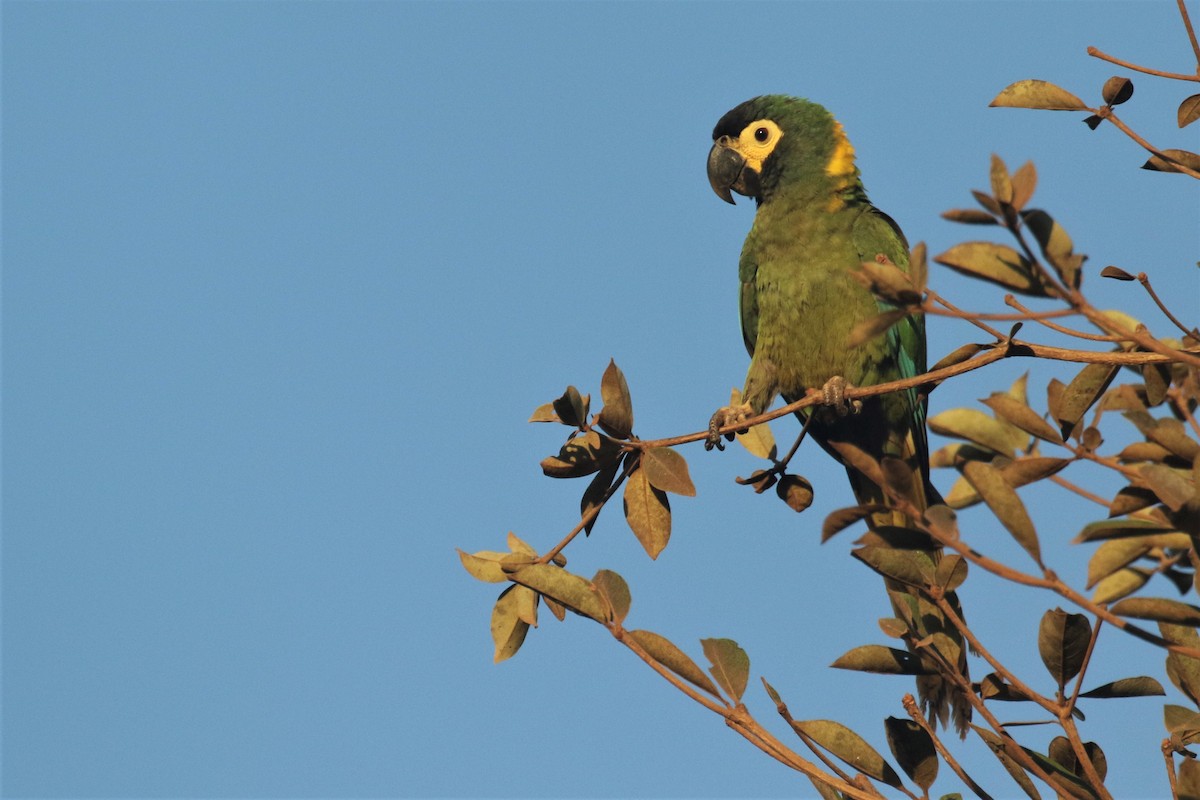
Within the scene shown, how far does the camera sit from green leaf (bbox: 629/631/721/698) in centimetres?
188

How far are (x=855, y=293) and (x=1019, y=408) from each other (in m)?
2.33

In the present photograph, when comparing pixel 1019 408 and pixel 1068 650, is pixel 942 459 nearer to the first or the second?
pixel 1019 408

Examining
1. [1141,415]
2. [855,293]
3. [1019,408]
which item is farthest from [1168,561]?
[855,293]

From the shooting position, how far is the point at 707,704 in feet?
5.92

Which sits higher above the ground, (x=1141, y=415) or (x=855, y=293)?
(x=855, y=293)

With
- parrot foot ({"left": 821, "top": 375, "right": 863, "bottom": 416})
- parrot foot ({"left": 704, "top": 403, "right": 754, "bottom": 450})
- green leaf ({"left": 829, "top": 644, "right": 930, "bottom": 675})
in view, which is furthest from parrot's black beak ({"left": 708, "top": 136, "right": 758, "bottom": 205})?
green leaf ({"left": 829, "top": 644, "right": 930, "bottom": 675})

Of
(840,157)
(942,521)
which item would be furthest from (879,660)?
(840,157)

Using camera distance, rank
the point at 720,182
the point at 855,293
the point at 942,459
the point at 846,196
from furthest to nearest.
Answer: the point at 720,182, the point at 846,196, the point at 855,293, the point at 942,459

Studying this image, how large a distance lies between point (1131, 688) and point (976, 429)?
51 centimetres

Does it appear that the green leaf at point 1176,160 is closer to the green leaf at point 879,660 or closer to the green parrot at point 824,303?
the green leaf at point 879,660

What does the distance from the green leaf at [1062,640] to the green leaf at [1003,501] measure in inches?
12.1

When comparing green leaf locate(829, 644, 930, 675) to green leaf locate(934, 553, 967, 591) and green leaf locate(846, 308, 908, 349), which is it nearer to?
green leaf locate(934, 553, 967, 591)

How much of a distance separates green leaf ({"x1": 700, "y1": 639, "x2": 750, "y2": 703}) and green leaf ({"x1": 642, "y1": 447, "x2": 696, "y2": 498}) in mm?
481

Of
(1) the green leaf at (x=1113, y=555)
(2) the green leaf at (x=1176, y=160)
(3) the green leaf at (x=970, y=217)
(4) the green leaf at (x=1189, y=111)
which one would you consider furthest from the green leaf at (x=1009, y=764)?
(4) the green leaf at (x=1189, y=111)
